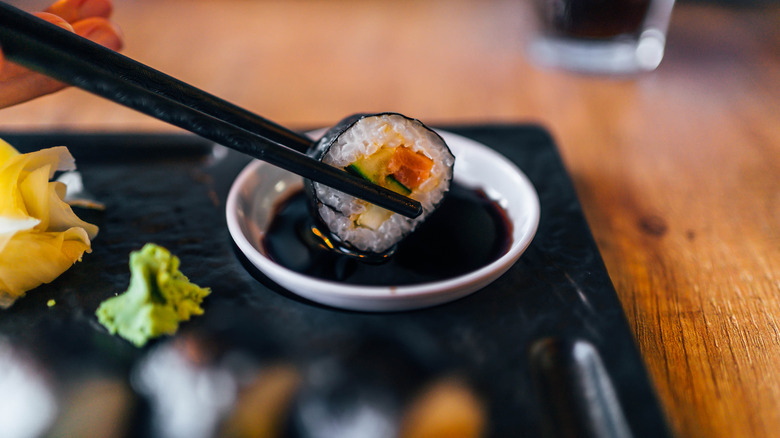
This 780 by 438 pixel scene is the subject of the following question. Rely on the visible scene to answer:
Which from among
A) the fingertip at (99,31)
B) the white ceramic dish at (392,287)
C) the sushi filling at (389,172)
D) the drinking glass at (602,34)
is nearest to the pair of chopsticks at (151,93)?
the sushi filling at (389,172)

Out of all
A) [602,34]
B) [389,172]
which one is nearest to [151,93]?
[389,172]

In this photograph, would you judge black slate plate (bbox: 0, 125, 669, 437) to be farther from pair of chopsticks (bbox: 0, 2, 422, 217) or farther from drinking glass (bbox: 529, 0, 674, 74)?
drinking glass (bbox: 529, 0, 674, 74)

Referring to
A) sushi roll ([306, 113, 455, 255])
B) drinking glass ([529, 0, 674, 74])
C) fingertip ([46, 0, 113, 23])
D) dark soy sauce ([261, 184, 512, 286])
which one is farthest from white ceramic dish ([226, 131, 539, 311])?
drinking glass ([529, 0, 674, 74])

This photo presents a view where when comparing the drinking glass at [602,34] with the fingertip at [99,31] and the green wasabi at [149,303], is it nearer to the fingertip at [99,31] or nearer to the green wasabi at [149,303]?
the fingertip at [99,31]

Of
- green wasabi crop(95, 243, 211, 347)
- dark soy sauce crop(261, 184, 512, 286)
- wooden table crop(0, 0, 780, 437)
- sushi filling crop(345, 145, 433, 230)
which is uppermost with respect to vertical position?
sushi filling crop(345, 145, 433, 230)

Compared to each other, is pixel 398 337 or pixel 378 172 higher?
pixel 378 172

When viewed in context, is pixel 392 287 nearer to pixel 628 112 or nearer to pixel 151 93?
pixel 151 93

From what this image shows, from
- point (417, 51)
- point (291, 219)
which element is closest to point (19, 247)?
point (291, 219)
